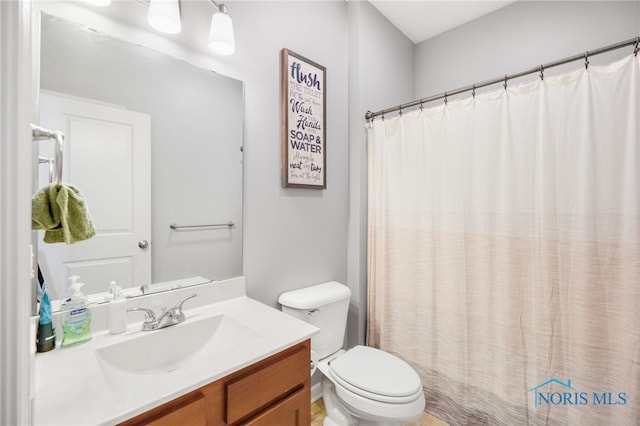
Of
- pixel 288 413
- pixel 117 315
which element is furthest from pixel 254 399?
pixel 117 315

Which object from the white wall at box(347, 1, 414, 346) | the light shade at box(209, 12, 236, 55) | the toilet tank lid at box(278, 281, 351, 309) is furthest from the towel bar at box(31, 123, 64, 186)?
the white wall at box(347, 1, 414, 346)

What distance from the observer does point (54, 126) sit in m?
0.93

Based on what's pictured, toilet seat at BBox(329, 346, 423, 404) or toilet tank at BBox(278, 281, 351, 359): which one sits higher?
toilet tank at BBox(278, 281, 351, 359)

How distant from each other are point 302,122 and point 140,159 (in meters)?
0.86

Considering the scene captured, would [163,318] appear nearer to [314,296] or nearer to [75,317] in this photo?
[75,317]

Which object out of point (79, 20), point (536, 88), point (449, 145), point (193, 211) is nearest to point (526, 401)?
point (449, 145)

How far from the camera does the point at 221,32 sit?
3.94ft

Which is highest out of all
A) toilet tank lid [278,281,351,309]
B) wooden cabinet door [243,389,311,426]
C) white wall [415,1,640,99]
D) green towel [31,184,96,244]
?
white wall [415,1,640,99]

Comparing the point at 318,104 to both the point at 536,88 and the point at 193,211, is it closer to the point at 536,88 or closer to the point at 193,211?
the point at 193,211

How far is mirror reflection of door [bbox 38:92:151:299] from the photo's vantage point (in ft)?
3.10

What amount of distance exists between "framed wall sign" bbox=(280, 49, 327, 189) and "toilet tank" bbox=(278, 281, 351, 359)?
2.00 feet

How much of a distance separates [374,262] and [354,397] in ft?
2.77

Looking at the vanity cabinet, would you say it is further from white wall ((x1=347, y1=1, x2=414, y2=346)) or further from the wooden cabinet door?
white wall ((x1=347, y1=1, x2=414, y2=346))
